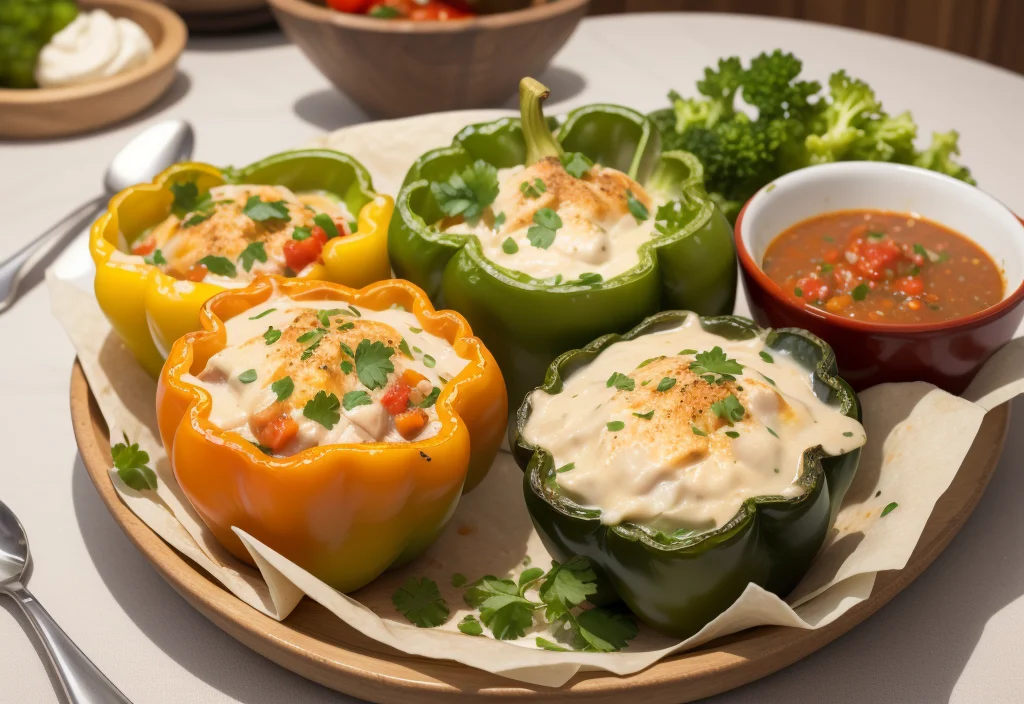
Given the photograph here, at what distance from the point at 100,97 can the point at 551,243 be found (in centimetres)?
279

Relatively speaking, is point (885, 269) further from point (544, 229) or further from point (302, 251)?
point (302, 251)

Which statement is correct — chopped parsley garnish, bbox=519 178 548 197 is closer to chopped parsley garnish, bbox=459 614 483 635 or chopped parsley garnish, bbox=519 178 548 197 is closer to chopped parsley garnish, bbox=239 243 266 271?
chopped parsley garnish, bbox=239 243 266 271

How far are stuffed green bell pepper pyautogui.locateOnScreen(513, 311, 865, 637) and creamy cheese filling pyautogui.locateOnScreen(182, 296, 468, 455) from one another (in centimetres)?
30

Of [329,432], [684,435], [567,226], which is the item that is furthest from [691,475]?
[567,226]

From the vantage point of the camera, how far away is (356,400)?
2443 mm

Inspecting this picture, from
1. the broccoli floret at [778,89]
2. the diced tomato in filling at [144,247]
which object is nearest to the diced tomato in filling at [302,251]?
the diced tomato in filling at [144,247]

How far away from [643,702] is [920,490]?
863mm

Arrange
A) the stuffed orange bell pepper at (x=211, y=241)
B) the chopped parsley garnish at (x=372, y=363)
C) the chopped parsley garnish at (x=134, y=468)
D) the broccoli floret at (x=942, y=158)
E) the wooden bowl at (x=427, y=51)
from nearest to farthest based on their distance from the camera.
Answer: the chopped parsley garnish at (x=372, y=363), the chopped parsley garnish at (x=134, y=468), the stuffed orange bell pepper at (x=211, y=241), the broccoli floret at (x=942, y=158), the wooden bowl at (x=427, y=51)

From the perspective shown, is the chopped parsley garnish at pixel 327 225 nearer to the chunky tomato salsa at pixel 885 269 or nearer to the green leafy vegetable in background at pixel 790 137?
the green leafy vegetable in background at pixel 790 137

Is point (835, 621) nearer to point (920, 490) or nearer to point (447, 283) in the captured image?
point (920, 490)

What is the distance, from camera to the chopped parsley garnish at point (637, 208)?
312 centimetres

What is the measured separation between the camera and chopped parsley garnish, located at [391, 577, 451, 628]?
2.40 metres

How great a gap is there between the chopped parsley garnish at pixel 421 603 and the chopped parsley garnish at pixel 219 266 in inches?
46.0

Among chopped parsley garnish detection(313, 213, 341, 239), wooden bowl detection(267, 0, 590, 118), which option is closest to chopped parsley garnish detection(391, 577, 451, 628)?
chopped parsley garnish detection(313, 213, 341, 239)
